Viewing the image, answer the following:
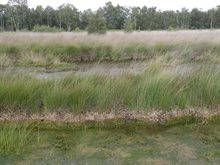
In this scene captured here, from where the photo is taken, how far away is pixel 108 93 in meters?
4.50

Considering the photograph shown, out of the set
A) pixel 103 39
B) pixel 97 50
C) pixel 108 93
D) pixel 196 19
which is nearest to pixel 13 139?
pixel 108 93

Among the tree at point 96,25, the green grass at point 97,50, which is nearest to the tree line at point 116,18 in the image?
the tree at point 96,25

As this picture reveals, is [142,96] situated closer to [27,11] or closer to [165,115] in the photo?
[165,115]

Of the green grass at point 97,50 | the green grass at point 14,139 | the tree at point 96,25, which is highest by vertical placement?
the tree at point 96,25

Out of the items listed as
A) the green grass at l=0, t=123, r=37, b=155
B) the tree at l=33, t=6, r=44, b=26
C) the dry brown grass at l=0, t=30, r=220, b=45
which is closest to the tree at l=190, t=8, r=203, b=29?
the tree at l=33, t=6, r=44, b=26

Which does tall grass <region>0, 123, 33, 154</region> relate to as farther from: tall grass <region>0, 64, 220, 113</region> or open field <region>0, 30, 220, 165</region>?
tall grass <region>0, 64, 220, 113</region>

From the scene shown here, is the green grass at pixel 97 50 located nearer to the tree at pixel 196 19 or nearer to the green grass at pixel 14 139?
the green grass at pixel 14 139

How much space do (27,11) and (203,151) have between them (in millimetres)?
49606

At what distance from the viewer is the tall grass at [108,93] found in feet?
14.3

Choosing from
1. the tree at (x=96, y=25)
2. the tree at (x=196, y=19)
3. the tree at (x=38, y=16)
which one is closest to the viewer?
the tree at (x=96, y=25)

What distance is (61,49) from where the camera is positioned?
11.2 m

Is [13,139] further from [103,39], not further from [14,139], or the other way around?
[103,39]

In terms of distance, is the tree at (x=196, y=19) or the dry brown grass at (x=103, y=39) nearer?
the dry brown grass at (x=103, y=39)

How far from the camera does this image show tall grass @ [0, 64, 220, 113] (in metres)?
4.37
